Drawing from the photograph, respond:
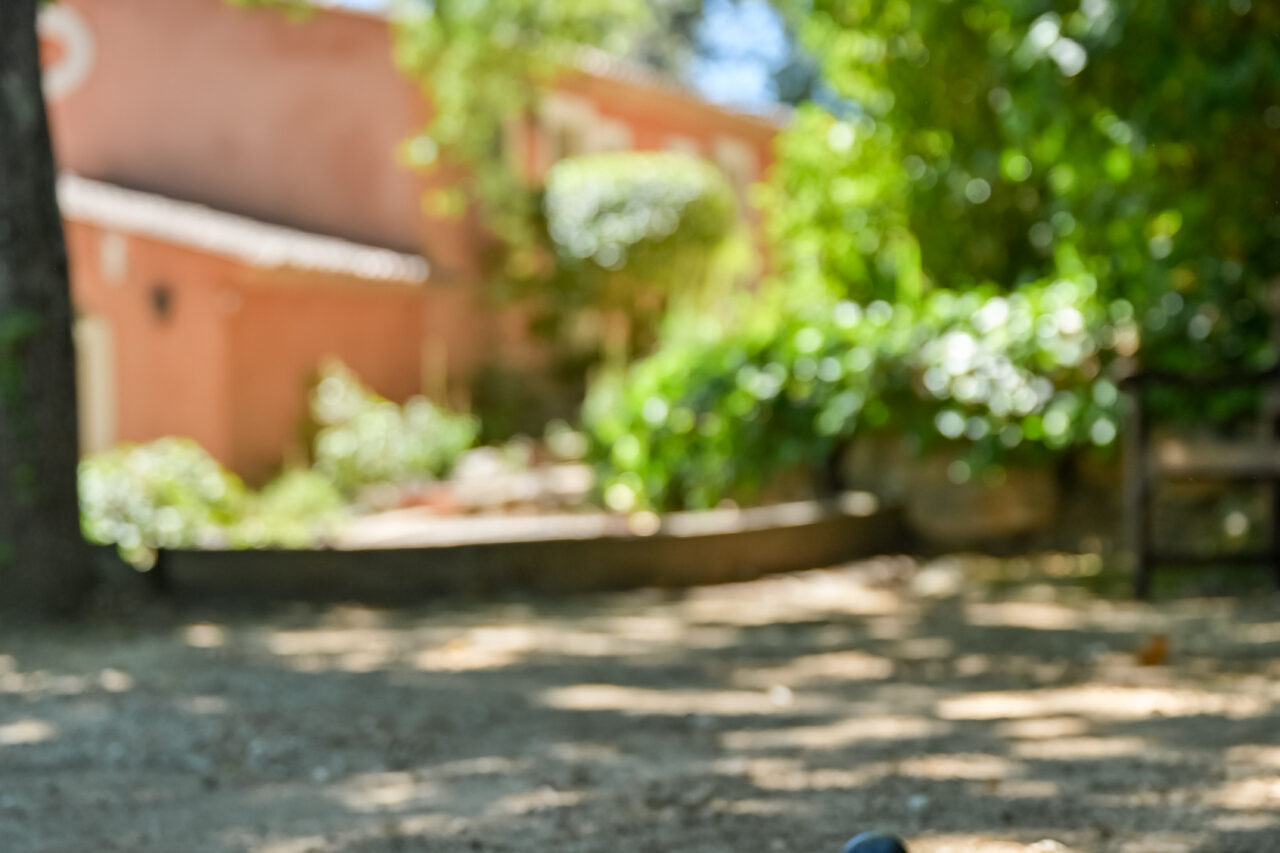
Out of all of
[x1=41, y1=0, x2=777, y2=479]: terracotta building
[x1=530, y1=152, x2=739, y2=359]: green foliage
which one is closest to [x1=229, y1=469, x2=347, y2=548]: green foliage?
[x1=41, y1=0, x2=777, y2=479]: terracotta building

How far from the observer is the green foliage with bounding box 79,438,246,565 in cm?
873

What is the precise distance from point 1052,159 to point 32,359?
15.2 feet

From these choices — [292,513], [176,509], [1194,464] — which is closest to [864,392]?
[1194,464]

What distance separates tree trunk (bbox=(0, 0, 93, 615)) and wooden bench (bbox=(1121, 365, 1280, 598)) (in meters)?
4.35

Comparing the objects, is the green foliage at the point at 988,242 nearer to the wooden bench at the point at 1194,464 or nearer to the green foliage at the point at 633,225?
the wooden bench at the point at 1194,464

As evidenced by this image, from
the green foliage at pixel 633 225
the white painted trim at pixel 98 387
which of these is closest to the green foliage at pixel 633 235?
the green foliage at pixel 633 225

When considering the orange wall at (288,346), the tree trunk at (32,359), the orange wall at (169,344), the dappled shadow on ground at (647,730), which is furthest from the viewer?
the orange wall at (288,346)

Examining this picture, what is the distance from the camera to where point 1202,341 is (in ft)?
24.7

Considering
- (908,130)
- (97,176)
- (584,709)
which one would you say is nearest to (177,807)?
(584,709)

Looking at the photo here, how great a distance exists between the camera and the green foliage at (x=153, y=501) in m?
8.73

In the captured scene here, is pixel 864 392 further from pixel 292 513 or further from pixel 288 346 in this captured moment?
pixel 288 346

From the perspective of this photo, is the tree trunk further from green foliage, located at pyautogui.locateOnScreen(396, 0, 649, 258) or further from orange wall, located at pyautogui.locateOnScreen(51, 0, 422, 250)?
orange wall, located at pyautogui.locateOnScreen(51, 0, 422, 250)

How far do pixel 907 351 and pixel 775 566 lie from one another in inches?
57.5

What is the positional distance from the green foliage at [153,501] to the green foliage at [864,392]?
2.48 meters
